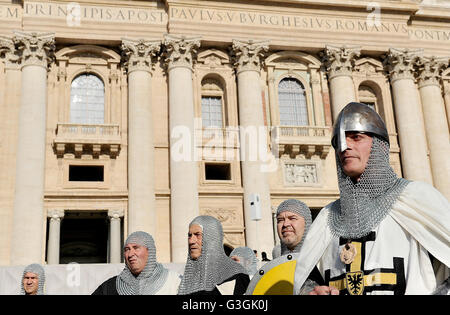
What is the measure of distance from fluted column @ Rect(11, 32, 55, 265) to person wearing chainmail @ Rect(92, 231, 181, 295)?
15.1 m

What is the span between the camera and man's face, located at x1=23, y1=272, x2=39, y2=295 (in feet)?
22.7

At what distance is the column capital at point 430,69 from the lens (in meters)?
25.1

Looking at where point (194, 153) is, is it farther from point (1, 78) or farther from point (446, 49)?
point (446, 49)

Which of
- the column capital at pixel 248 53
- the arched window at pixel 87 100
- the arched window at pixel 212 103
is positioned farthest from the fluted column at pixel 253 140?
the arched window at pixel 87 100

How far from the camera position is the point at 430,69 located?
2523 cm

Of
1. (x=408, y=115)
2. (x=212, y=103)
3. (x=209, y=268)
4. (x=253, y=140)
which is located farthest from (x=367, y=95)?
(x=209, y=268)

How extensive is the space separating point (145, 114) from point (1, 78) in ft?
19.5

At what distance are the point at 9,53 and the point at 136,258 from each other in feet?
61.4

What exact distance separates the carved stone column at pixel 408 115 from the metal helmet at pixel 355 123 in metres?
21.4

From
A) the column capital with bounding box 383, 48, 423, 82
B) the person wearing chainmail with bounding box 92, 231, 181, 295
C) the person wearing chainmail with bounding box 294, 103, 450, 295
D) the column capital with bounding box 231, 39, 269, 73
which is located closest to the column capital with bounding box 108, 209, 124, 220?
the column capital with bounding box 231, 39, 269, 73

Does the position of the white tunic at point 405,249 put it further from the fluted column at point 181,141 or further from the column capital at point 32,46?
the column capital at point 32,46

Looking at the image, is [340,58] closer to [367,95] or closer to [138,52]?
[367,95]

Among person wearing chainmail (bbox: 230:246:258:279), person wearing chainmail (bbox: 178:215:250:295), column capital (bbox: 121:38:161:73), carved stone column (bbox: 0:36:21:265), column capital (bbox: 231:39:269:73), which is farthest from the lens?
column capital (bbox: 231:39:269:73)

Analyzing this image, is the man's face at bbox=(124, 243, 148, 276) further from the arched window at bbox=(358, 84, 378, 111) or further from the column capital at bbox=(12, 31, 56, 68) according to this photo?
the arched window at bbox=(358, 84, 378, 111)
